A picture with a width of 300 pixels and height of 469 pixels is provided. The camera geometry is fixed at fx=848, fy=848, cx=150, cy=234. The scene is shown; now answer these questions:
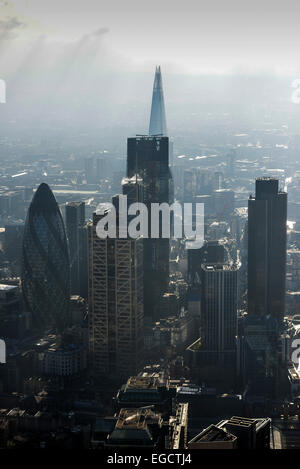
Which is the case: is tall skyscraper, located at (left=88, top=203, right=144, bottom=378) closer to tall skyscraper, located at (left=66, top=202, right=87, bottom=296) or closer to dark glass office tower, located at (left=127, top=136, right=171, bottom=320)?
tall skyscraper, located at (left=66, top=202, right=87, bottom=296)

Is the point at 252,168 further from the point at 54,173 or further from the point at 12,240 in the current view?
the point at 12,240

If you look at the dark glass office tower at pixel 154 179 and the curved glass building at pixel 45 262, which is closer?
the curved glass building at pixel 45 262

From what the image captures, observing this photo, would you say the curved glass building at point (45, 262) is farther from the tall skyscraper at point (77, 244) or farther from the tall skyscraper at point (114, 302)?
the tall skyscraper at point (114, 302)

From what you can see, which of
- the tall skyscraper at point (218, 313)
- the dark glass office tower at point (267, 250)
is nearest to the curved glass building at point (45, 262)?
the tall skyscraper at point (218, 313)

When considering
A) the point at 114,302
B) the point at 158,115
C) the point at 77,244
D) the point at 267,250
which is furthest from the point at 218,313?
the point at 158,115

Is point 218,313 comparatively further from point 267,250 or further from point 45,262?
point 45,262
